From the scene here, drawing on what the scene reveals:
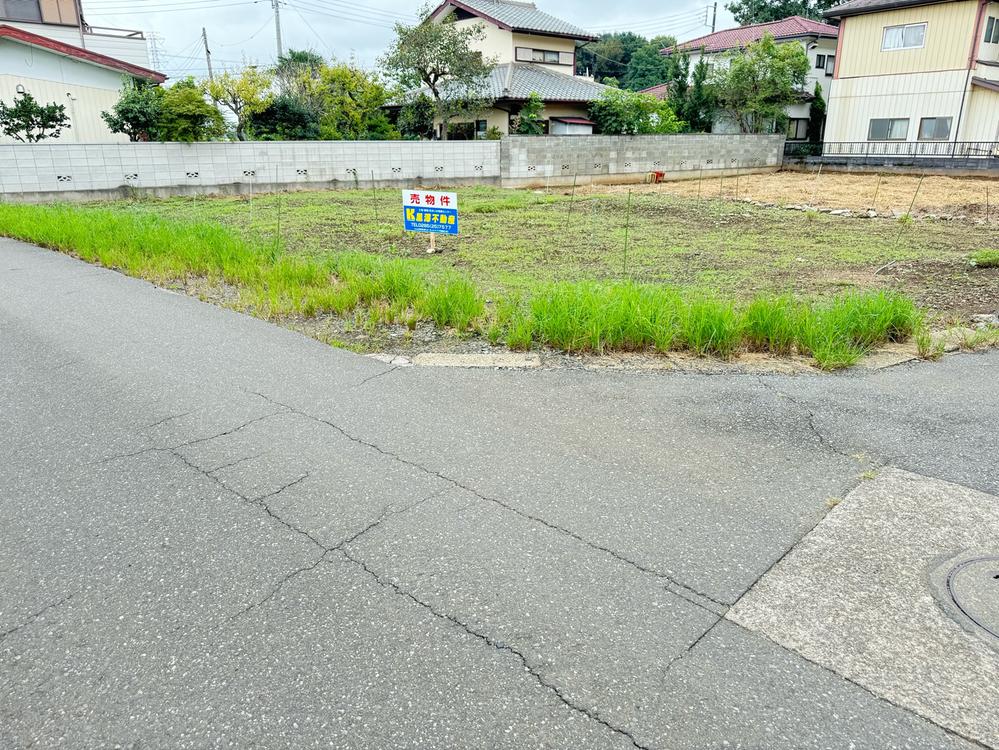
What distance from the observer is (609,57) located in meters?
50.7

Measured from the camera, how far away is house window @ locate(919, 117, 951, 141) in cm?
2128

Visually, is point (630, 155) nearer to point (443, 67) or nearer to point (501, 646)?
point (443, 67)

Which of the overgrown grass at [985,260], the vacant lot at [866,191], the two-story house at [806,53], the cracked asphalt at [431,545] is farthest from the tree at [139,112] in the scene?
the two-story house at [806,53]

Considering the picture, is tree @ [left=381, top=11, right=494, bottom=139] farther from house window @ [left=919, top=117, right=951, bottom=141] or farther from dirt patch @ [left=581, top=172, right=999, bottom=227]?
house window @ [left=919, top=117, right=951, bottom=141]

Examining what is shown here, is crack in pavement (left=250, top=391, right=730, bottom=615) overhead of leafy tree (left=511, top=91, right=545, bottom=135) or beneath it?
beneath

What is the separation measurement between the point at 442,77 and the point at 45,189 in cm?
1233

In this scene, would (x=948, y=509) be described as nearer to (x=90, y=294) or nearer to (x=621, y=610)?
(x=621, y=610)

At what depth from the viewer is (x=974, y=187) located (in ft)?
55.9

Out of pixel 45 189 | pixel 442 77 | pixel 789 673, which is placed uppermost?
pixel 442 77

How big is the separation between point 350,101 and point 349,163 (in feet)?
19.5

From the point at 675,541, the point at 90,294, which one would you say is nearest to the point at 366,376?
the point at 675,541

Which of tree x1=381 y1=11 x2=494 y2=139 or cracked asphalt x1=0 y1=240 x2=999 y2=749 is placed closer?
cracked asphalt x1=0 y1=240 x2=999 y2=749

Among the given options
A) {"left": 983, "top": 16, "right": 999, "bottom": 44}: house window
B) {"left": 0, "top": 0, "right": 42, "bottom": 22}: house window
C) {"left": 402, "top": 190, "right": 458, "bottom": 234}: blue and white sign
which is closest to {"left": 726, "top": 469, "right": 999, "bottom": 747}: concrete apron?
{"left": 402, "top": 190, "right": 458, "bottom": 234}: blue and white sign

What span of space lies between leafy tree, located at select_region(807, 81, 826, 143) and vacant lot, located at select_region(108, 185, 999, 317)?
1581cm
